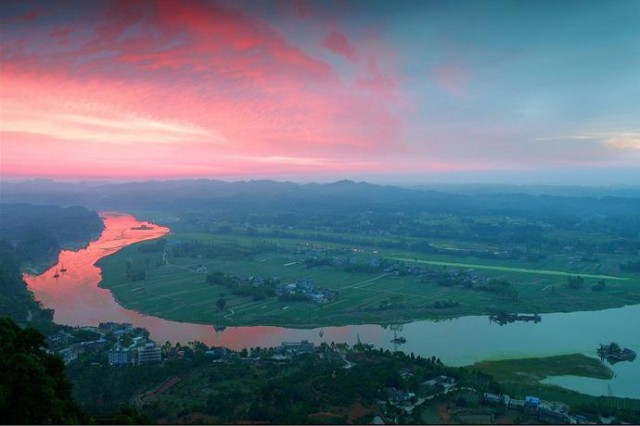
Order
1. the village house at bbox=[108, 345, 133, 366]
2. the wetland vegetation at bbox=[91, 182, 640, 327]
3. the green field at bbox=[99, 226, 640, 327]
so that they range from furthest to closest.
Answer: the wetland vegetation at bbox=[91, 182, 640, 327]
the green field at bbox=[99, 226, 640, 327]
the village house at bbox=[108, 345, 133, 366]

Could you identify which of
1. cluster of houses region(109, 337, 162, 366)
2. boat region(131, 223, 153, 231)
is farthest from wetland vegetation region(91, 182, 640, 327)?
cluster of houses region(109, 337, 162, 366)

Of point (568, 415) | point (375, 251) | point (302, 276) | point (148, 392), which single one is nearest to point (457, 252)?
point (375, 251)

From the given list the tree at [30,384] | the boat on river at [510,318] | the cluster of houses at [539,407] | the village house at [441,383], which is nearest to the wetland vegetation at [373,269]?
the boat on river at [510,318]

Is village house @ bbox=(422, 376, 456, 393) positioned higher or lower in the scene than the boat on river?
higher

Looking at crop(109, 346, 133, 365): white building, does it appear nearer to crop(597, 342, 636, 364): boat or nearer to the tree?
the tree

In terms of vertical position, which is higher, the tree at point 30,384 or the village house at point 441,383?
the tree at point 30,384

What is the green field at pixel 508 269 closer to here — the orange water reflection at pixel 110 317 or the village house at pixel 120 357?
the orange water reflection at pixel 110 317
